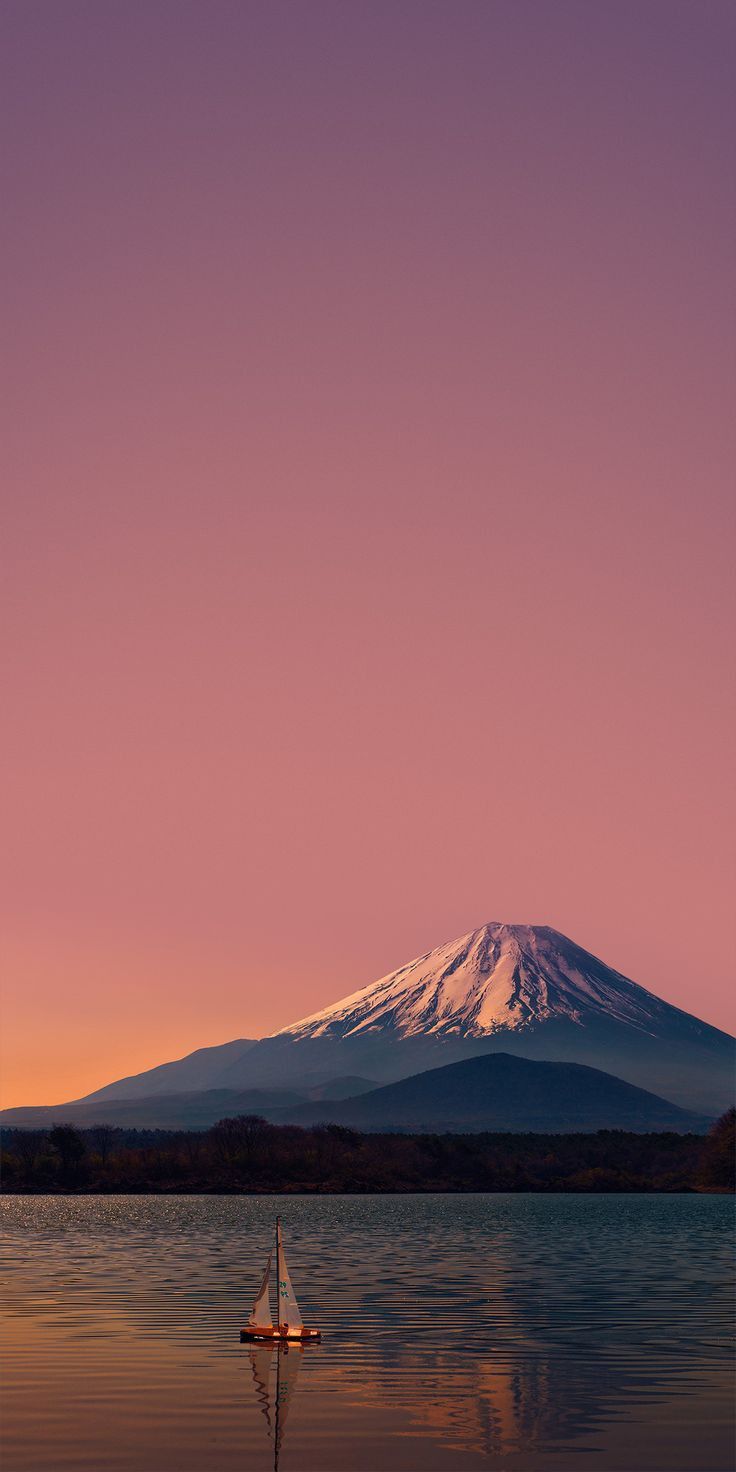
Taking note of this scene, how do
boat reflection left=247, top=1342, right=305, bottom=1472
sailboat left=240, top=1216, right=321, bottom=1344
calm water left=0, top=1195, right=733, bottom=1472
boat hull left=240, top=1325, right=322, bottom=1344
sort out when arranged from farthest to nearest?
sailboat left=240, top=1216, right=321, bottom=1344, boat hull left=240, top=1325, right=322, bottom=1344, boat reflection left=247, top=1342, right=305, bottom=1472, calm water left=0, top=1195, right=733, bottom=1472

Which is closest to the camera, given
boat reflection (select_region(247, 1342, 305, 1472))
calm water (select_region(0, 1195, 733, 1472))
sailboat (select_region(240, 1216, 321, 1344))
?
calm water (select_region(0, 1195, 733, 1472))

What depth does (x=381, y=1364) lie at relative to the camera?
50.5 m

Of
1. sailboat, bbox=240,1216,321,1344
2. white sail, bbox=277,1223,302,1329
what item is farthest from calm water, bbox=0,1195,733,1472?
white sail, bbox=277,1223,302,1329

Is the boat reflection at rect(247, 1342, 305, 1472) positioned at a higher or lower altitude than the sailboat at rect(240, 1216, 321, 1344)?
lower

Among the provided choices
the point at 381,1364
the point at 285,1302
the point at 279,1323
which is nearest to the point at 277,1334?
the point at 279,1323

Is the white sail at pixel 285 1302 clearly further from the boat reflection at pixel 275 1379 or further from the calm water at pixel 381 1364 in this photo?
the calm water at pixel 381 1364

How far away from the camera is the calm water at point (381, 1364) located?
37156 millimetres

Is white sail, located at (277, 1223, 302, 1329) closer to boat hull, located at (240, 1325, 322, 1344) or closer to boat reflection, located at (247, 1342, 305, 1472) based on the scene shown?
boat hull, located at (240, 1325, 322, 1344)

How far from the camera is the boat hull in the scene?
2154 inches

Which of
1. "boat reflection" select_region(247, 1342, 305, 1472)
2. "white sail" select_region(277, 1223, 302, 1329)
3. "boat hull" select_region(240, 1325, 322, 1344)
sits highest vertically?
"white sail" select_region(277, 1223, 302, 1329)

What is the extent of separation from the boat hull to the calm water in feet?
2.64

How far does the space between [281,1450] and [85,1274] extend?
53273mm

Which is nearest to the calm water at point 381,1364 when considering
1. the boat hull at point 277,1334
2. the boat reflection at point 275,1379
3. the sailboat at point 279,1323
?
the boat reflection at point 275,1379

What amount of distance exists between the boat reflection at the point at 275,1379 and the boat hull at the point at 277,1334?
0.25 meters
